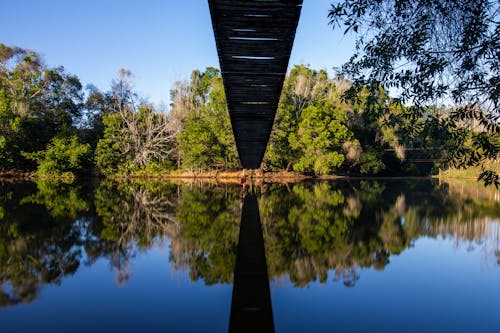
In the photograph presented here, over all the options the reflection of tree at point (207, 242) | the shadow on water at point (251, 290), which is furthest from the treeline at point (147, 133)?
the shadow on water at point (251, 290)

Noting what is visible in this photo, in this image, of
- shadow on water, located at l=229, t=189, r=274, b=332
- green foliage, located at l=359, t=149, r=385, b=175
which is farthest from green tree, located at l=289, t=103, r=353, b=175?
shadow on water, located at l=229, t=189, r=274, b=332

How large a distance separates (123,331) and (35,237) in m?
4.69

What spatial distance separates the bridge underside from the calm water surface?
2006mm

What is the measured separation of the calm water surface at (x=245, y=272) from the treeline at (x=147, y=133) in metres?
16.0

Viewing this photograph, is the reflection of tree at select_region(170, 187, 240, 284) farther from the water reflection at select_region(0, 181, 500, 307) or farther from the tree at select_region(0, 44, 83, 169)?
the tree at select_region(0, 44, 83, 169)

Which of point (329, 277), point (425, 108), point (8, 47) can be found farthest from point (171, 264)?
point (8, 47)

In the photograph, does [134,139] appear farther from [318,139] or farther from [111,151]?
[318,139]

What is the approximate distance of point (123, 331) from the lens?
3285mm

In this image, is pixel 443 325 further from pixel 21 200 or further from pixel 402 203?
pixel 21 200

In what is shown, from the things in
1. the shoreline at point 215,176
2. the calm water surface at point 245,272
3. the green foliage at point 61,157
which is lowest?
the calm water surface at point 245,272

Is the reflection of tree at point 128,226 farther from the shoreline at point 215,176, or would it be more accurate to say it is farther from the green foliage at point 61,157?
the shoreline at point 215,176

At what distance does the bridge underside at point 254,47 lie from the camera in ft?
7.62

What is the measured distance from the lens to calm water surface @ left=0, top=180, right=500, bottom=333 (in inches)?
Answer: 144

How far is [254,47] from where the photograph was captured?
9.43ft
